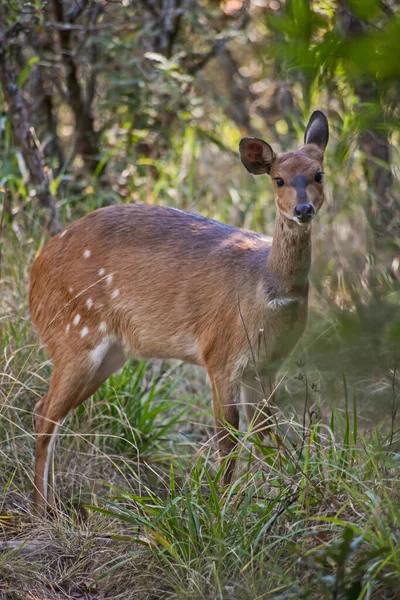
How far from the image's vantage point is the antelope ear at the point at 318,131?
452 cm

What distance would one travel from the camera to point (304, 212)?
156 inches

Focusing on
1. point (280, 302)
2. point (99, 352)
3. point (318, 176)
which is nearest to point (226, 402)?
point (280, 302)

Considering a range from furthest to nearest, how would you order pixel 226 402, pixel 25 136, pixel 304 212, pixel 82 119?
pixel 82 119 < pixel 25 136 < pixel 226 402 < pixel 304 212

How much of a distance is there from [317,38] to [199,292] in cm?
281

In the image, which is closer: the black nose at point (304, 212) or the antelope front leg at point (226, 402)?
the black nose at point (304, 212)

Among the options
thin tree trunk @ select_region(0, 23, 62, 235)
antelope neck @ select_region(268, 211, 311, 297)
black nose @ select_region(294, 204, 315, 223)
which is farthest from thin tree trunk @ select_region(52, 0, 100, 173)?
black nose @ select_region(294, 204, 315, 223)

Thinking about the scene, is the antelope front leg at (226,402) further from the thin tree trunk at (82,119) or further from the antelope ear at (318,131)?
the thin tree trunk at (82,119)

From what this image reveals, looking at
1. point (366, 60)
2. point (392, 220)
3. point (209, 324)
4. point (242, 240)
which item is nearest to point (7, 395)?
point (209, 324)

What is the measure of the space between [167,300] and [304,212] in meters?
1.08

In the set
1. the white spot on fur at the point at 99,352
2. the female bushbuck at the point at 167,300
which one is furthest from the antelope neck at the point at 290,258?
the white spot on fur at the point at 99,352

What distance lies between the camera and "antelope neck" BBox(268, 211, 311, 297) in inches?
167

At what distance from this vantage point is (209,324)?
15.1 feet

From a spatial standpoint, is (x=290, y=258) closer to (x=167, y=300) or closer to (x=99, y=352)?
(x=167, y=300)

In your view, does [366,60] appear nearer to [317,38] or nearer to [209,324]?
[317,38]
